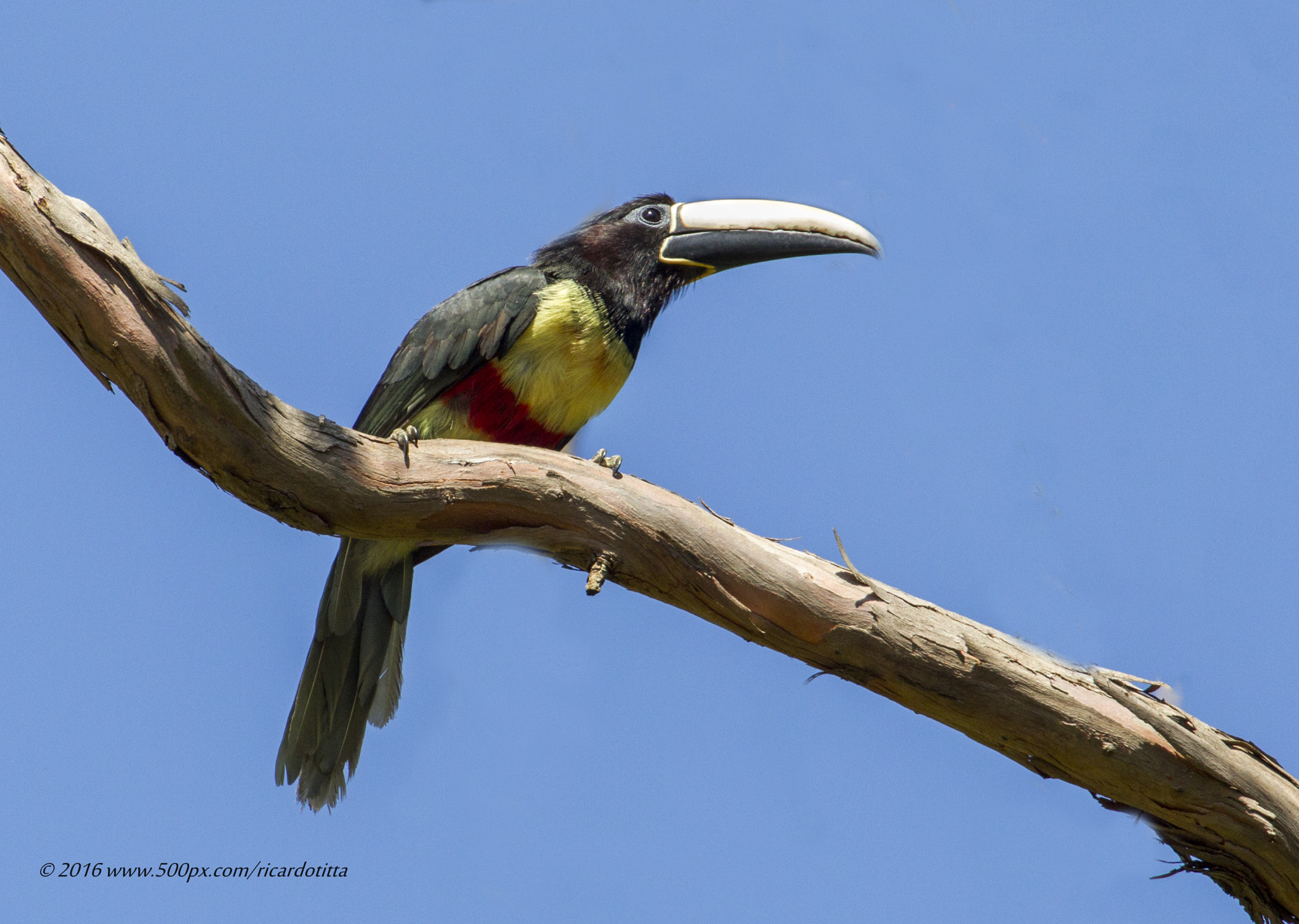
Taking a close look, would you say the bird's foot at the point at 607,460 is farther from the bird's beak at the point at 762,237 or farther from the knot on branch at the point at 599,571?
the bird's beak at the point at 762,237

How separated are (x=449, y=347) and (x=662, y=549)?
2.00m

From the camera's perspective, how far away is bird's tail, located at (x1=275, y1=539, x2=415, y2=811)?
19.4 feet

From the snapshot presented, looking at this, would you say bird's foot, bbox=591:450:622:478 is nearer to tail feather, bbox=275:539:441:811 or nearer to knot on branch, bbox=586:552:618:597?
knot on branch, bbox=586:552:618:597

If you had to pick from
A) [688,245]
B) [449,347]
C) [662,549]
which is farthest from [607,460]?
[688,245]

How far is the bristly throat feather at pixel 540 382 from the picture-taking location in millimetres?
6012

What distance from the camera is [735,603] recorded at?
15.0ft

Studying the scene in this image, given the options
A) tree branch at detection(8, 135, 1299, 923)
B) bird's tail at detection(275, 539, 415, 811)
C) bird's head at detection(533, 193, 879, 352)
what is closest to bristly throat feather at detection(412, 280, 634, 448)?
bird's head at detection(533, 193, 879, 352)

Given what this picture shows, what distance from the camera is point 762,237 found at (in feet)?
22.1

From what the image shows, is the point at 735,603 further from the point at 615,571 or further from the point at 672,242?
the point at 672,242

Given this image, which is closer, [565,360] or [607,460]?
[607,460]

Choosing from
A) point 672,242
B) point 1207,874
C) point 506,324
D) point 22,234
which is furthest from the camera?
point 672,242

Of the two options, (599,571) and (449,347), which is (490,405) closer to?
(449,347)

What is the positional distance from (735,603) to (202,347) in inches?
90.8

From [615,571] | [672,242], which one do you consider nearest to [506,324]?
[672,242]
